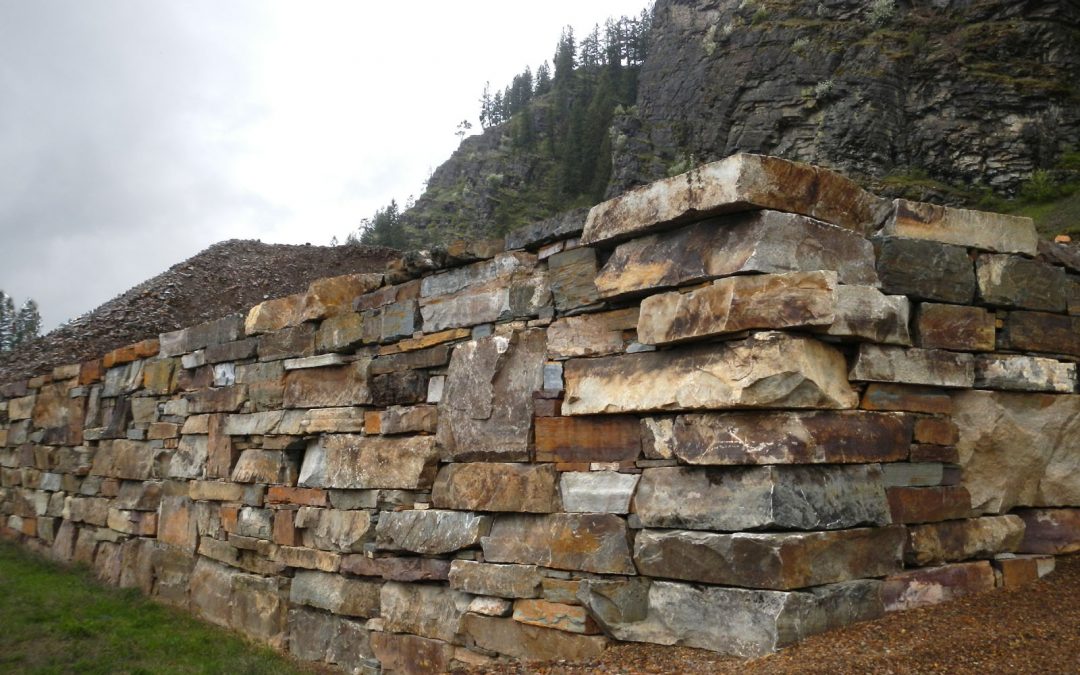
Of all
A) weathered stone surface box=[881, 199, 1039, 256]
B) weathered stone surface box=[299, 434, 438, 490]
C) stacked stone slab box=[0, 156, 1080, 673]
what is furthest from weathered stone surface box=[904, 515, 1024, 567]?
Result: weathered stone surface box=[299, 434, 438, 490]

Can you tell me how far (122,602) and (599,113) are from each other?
37172 millimetres

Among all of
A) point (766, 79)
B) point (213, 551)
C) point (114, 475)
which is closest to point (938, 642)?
point (213, 551)

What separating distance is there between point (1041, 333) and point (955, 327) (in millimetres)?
746

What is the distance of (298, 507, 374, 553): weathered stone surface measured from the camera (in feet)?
18.2

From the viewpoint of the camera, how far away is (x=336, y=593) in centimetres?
567

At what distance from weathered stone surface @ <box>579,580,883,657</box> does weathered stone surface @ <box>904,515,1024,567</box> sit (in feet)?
1.31

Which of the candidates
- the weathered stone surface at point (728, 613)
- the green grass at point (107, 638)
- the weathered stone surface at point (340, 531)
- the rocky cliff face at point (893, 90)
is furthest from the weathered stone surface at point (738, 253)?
the rocky cliff face at point (893, 90)

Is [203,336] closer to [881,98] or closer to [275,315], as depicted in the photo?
[275,315]

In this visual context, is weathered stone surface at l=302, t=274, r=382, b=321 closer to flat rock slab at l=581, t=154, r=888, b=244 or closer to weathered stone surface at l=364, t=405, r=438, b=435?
weathered stone surface at l=364, t=405, r=438, b=435

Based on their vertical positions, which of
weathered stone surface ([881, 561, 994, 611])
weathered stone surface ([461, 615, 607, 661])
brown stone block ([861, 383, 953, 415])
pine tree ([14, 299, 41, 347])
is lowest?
weathered stone surface ([461, 615, 607, 661])

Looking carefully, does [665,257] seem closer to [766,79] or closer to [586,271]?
[586,271]

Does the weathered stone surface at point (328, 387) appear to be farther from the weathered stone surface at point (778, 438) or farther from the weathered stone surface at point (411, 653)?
the weathered stone surface at point (778, 438)

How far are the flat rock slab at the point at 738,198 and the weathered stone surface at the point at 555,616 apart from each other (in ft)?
6.70

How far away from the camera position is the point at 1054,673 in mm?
3168
